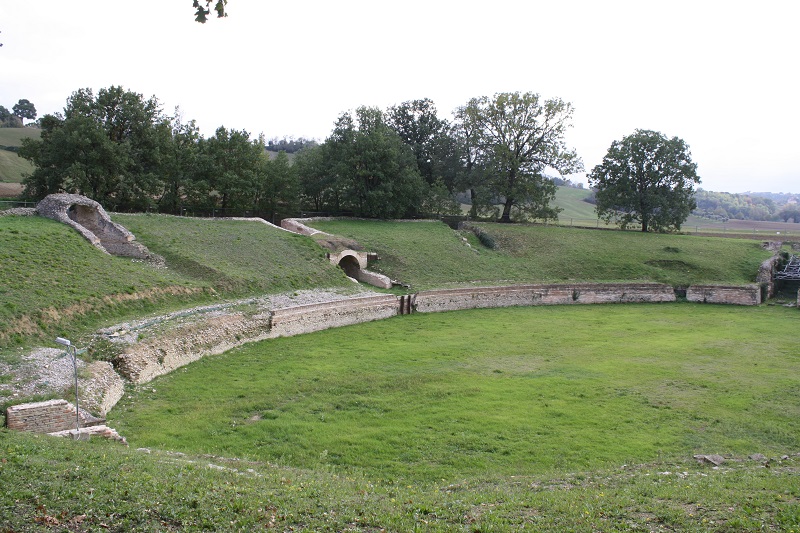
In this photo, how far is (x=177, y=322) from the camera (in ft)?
67.1

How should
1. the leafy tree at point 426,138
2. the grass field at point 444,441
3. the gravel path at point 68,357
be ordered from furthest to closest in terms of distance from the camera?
the leafy tree at point 426,138, the gravel path at point 68,357, the grass field at point 444,441

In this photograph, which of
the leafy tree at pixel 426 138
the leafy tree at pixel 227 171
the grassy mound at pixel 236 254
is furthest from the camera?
the leafy tree at pixel 426 138

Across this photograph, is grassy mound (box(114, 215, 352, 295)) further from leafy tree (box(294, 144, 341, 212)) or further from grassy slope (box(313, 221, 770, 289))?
leafy tree (box(294, 144, 341, 212))

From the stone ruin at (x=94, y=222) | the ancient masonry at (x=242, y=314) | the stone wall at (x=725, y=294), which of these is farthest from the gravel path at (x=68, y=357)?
the stone wall at (x=725, y=294)

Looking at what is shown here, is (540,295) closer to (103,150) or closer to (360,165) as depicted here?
(360,165)

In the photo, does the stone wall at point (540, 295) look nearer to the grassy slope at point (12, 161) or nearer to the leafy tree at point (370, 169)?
the leafy tree at point (370, 169)

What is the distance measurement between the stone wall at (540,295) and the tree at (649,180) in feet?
46.3

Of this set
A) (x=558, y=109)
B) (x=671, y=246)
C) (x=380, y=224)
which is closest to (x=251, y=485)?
(x=380, y=224)

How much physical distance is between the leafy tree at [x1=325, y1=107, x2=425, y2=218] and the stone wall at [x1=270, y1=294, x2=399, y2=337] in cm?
1643

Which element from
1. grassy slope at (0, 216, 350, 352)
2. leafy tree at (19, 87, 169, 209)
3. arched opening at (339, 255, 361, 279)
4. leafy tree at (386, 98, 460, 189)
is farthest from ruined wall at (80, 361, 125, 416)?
leafy tree at (386, 98, 460, 189)

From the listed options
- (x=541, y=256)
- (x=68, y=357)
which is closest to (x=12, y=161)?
(x=541, y=256)

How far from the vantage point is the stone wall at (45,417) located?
1242 centimetres

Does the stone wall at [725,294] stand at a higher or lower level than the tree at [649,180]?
lower

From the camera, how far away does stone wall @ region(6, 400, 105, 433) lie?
40.8 ft
